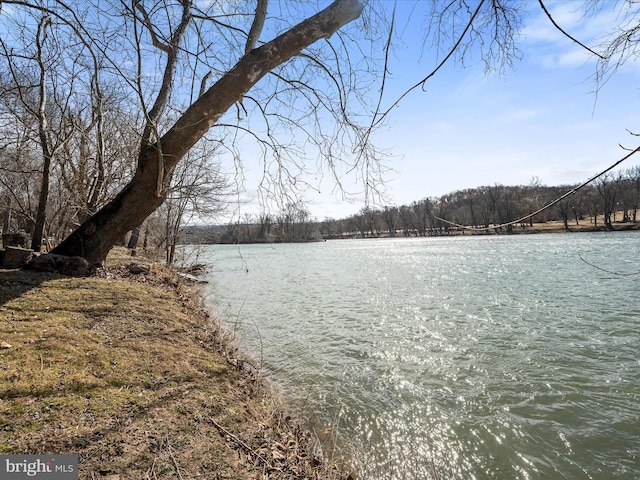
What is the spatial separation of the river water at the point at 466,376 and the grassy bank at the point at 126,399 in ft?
3.54

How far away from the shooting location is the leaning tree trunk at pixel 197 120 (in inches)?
156

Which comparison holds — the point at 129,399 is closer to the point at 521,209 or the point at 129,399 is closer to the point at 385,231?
the point at 521,209

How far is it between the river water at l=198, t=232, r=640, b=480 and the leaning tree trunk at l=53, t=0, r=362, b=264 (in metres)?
3.56

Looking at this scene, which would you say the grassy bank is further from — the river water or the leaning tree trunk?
the leaning tree trunk

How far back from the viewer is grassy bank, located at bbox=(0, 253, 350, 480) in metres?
2.32

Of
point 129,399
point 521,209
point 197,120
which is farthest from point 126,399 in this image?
point 521,209

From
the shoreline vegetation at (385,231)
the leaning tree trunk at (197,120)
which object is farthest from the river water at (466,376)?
the leaning tree trunk at (197,120)

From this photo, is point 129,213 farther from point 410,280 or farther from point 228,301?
point 410,280

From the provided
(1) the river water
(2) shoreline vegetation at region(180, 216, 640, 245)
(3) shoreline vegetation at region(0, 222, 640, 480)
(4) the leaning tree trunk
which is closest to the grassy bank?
(3) shoreline vegetation at region(0, 222, 640, 480)

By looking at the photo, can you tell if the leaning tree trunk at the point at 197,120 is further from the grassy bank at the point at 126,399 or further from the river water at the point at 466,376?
the river water at the point at 466,376

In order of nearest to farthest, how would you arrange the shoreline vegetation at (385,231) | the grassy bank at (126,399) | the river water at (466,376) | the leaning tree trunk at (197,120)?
the grassy bank at (126,399) < the river water at (466,376) < the leaning tree trunk at (197,120) < the shoreline vegetation at (385,231)

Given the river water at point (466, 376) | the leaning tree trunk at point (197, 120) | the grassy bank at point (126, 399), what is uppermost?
the leaning tree trunk at point (197, 120)

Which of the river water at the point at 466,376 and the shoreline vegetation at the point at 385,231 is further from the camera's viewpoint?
the shoreline vegetation at the point at 385,231

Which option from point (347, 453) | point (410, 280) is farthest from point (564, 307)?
point (347, 453)
